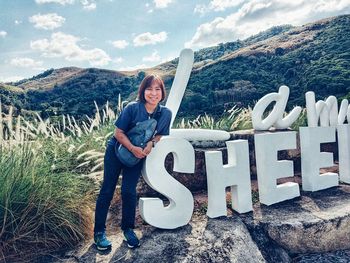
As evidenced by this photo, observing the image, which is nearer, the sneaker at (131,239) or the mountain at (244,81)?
the sneaker at (131,239)

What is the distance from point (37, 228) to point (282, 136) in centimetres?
263

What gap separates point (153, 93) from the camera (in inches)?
111

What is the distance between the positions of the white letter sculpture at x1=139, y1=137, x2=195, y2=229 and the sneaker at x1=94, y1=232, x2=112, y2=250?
39 centimetres

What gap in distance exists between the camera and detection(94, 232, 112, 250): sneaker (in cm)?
275

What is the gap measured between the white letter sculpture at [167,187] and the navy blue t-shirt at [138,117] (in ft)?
0.79

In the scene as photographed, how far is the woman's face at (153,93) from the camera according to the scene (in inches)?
111

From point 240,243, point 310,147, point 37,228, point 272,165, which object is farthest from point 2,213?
point 310,147

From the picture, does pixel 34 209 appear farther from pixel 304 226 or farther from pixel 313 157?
pixel 313 157

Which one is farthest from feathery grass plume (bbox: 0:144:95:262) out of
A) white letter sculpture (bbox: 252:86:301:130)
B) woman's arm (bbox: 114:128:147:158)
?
white letter sculpture (bbox: 252:86:301:130)

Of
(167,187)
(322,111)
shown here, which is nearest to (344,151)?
(322,111)

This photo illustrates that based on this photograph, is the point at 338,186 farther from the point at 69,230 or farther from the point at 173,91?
the point at 69,230

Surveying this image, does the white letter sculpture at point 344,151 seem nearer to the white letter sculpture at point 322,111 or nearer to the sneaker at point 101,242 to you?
the white letter sculpture at point 322,111

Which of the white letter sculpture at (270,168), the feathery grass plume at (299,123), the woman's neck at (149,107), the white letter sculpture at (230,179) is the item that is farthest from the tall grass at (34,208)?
the feathery grass plume at (299,123)

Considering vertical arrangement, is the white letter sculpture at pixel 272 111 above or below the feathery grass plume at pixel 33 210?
above
